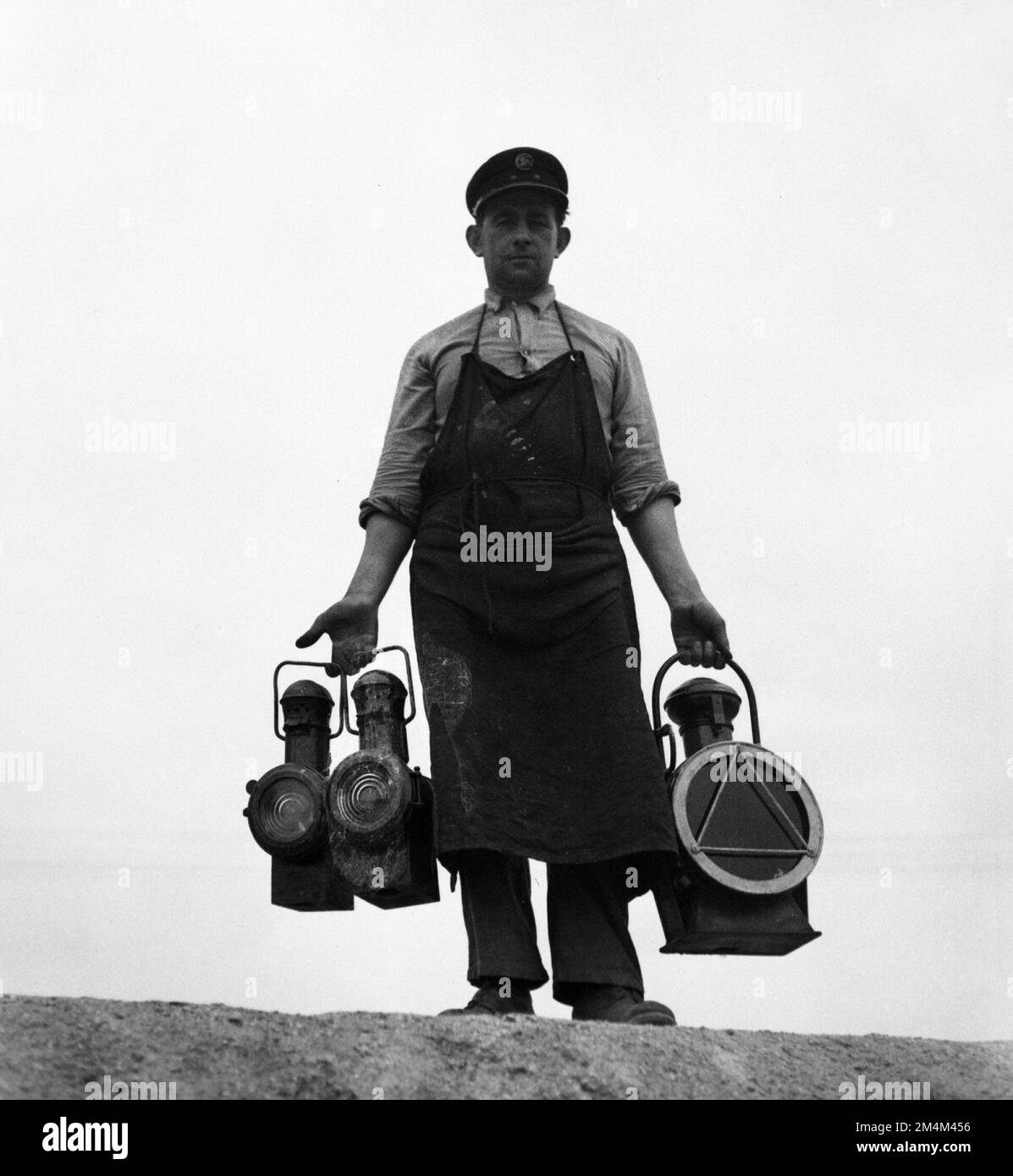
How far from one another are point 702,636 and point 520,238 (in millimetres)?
1620

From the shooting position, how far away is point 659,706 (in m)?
6.00

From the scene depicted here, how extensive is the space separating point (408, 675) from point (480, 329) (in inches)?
53.1

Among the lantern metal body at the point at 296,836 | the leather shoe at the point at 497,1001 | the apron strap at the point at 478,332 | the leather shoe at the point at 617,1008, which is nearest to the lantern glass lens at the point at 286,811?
the lantern metal body at the point at 296,836

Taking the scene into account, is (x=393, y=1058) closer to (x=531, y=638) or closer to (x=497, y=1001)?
(x=497, y=1001)

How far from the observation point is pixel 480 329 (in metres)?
6.31

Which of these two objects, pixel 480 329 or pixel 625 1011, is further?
pixel 480 329

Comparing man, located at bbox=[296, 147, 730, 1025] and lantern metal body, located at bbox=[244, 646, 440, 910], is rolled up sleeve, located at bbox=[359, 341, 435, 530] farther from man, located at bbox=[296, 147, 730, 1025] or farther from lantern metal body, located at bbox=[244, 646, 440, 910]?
lantern metal body, located at bbox=[244, 646, 440, 910]

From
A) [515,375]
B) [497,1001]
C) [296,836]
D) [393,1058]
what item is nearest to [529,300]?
[515,375]

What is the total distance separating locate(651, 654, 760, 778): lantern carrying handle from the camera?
5.94 m

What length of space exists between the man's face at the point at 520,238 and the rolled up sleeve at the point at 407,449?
1.43 ft

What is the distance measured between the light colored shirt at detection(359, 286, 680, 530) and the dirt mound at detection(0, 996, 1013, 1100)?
2.06 metres

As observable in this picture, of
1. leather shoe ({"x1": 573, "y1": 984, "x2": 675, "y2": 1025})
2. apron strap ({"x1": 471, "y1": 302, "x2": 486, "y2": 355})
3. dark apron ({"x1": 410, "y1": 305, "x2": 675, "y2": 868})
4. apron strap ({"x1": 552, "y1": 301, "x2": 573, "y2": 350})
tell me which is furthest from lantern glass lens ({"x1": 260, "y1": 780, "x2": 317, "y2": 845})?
apron strap ({"x1": 552, "y1": 301, "x2": 573, "y2": 350})
